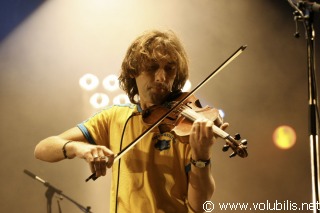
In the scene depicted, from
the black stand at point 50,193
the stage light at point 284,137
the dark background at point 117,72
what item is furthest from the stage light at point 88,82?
the stage light at point 284,137

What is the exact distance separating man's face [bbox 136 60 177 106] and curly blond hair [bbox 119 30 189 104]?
25mm

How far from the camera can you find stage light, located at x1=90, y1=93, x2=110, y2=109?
2.67m

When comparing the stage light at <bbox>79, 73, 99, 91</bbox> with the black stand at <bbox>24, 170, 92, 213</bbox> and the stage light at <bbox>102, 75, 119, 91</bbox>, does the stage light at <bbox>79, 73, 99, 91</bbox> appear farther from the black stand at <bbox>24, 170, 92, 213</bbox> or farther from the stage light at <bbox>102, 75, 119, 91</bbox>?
the black stand at <bbox>24, 170, 92, 213</bbox>

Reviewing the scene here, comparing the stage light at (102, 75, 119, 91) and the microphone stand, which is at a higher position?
the stage light at (102, 75, 119, 91)

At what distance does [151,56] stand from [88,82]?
3.49ft

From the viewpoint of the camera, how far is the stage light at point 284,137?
272 cm

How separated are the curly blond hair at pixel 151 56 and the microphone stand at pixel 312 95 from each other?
1.68 feet

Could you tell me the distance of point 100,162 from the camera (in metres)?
1.31

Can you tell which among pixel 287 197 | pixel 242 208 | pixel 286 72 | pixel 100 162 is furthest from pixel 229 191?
pixel 100 162

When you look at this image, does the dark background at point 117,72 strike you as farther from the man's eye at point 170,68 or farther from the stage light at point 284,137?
the man's eye at point 170,68

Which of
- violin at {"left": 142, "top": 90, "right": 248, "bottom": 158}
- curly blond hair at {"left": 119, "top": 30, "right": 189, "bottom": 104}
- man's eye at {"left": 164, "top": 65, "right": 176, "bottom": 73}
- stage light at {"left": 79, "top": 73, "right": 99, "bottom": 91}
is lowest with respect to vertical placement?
violin at {"left": 142, "top": 90, "right": 248, "bottom": 158}

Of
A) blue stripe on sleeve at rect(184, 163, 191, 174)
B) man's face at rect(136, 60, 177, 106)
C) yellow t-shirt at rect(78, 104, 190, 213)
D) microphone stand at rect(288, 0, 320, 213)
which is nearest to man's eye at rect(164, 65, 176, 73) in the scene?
man's face at rect(136, 60, 177, 106)

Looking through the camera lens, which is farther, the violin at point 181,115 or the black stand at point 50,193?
the black stand at point 50,193

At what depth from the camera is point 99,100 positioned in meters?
2.68
